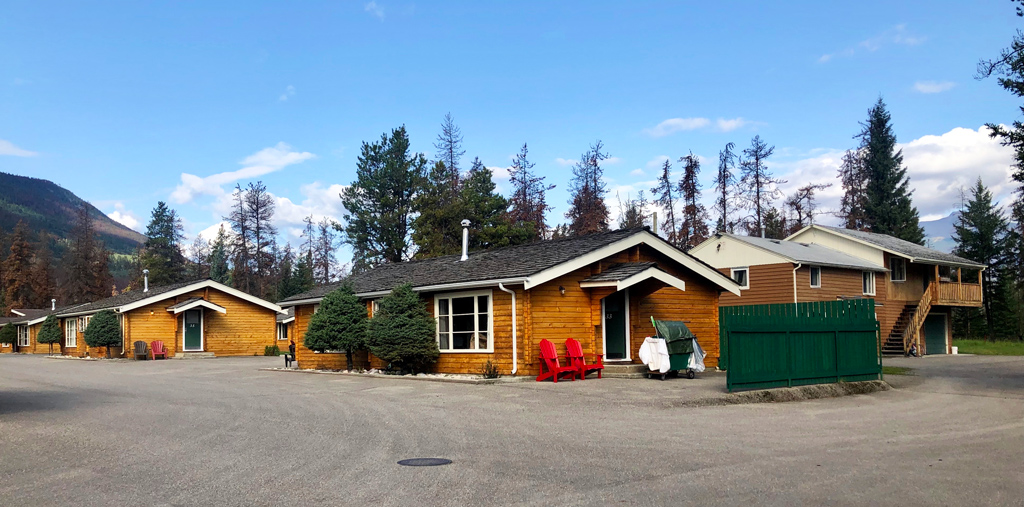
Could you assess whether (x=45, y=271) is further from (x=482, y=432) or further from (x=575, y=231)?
(x=482, y=432)

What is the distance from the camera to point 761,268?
112 feet

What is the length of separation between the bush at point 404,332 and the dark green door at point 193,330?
2111cm

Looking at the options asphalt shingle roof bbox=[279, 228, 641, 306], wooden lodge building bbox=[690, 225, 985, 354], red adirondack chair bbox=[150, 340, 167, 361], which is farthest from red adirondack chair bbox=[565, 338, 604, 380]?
red adirondack chair bbox=[150, 340, 167, 361]

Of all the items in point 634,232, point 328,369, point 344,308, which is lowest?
point 328,369

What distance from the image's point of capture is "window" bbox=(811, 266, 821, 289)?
34.2m

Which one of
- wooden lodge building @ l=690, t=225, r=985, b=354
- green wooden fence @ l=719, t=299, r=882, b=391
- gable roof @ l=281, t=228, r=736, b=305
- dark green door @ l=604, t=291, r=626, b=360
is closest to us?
green wooden fence @ l=719, t=299, r=882, b=391

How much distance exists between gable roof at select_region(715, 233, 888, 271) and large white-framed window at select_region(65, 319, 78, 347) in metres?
35.9

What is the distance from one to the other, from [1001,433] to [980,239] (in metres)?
52.6

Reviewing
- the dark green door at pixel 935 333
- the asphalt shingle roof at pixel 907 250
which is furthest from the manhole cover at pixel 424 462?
the dark green door at pixel 935 333

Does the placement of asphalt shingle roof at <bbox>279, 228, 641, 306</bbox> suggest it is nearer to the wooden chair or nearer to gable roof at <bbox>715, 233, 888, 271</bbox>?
the wooden chair

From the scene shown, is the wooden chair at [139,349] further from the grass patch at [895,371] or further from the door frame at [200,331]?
the grass patch at [895,371]

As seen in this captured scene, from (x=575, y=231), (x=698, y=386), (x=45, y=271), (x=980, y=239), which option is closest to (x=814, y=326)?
(x=698, y=386)

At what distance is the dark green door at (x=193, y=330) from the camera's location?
38.5 metres

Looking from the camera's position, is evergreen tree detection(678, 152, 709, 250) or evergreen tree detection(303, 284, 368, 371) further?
evergreen tree detection(678, 152, 709, 250)
